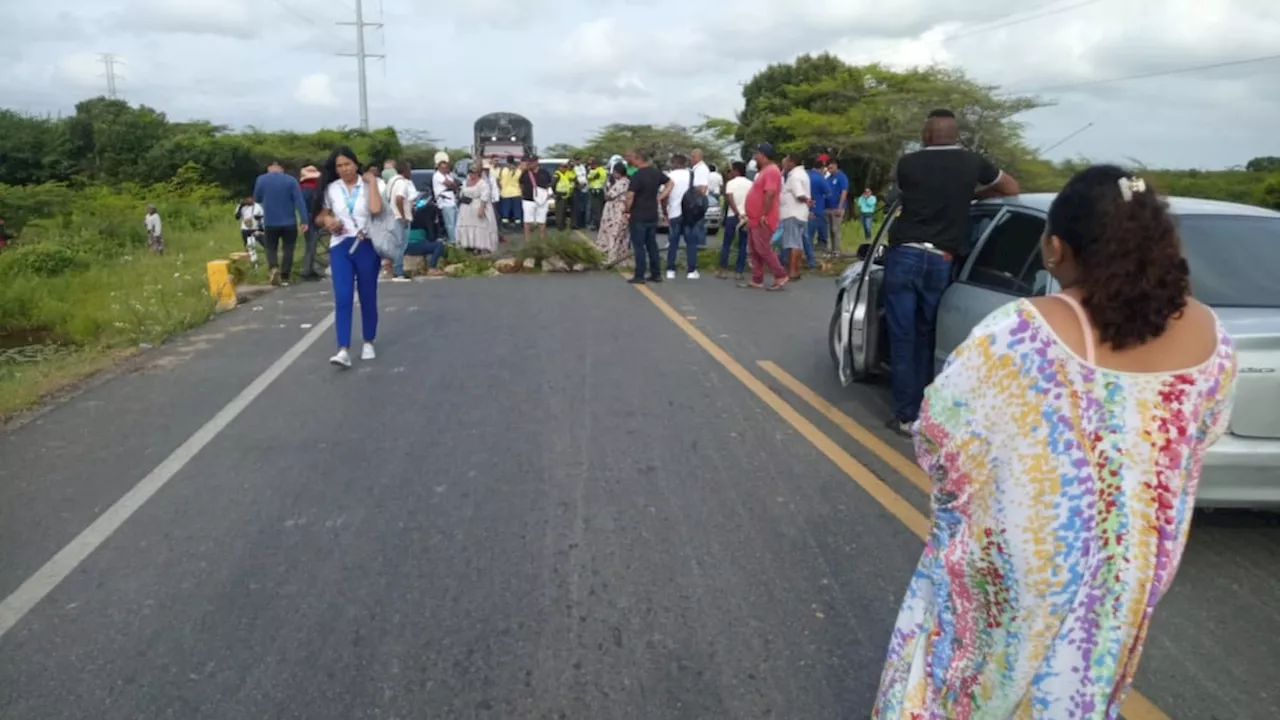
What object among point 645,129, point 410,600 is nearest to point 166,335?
point 410,600

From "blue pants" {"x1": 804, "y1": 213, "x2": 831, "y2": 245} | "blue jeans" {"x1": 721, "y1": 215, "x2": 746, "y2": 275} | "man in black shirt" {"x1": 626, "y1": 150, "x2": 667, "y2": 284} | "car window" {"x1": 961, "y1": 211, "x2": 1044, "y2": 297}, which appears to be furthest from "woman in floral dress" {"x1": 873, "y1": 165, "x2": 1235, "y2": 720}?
"blue pants" {"x1": 804, "y1": 213, "x2": 831, "y2": 245}

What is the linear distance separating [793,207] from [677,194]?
187 cm

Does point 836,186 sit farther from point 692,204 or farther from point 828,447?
point 828,447

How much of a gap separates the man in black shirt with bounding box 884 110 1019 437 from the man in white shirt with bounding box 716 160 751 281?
8140mm

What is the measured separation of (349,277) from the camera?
9203mm

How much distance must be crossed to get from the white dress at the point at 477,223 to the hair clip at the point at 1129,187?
Answer: 17308mm

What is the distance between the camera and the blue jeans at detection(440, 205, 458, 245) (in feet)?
66.6

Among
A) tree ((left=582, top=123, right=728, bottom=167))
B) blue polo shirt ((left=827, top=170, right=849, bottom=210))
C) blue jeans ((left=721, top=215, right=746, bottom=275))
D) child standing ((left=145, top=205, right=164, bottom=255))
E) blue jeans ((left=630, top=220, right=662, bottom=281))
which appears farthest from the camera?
tree ((left=582, top=123, right=728, bottom=167))

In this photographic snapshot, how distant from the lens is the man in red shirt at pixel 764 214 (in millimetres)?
13656

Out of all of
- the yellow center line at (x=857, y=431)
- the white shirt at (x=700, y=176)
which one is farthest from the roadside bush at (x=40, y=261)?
the yellow center line at (x=857, y=431)

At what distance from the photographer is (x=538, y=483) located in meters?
5.89

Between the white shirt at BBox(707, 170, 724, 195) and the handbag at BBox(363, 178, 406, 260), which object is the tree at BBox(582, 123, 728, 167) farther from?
the handbag at BBox(363, 178, 406, 260)

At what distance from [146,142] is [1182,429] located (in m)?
49.5

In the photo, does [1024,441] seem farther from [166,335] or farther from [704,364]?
[166,335]
